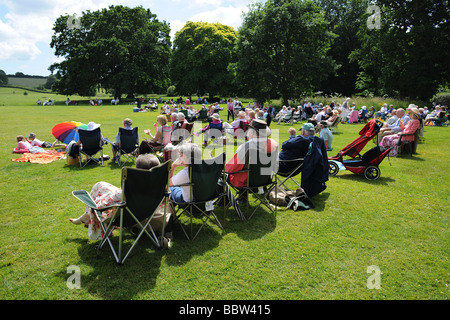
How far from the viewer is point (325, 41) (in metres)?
28.7

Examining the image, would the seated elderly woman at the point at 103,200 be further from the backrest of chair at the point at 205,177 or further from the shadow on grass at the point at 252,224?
the shadow on grass at the point at 252,224

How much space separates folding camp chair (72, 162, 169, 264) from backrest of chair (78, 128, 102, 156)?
463cm

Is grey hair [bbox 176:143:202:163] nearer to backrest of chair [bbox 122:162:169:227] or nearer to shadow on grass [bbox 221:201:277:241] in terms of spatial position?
backrest of chair [bbox 122:162:169:227]

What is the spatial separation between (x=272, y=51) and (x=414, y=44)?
13591 millimetres

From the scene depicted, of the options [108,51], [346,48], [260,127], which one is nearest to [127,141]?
[260,127]

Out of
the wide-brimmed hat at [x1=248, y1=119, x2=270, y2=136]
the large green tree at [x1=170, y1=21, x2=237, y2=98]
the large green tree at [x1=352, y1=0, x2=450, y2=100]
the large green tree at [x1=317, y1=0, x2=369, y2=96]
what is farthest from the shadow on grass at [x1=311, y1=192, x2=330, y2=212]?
the large green tree at [x1=170, y1=21, x2=237, y2=98]

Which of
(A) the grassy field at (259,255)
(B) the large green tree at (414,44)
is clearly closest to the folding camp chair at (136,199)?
(A) the grassy field at (259,255)

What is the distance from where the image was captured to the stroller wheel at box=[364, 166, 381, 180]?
7156mm

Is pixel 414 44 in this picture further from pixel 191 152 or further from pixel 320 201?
pixel 191 152

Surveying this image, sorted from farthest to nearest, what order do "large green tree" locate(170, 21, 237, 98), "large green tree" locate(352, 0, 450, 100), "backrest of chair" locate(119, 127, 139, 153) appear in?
"large green tree" locate(170, 21, 237, 98) < "large green tree" locate(352, 0, 450, 100) < "backrest of chair" locate(119, 127, 139, 153)

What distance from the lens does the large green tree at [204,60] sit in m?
48.0
